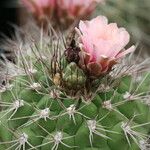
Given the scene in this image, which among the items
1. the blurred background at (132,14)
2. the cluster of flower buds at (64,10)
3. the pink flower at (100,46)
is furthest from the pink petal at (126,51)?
the blurred background at (132,14)

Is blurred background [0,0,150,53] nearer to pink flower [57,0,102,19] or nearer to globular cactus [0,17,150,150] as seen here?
pink flower [57,0,102,19]

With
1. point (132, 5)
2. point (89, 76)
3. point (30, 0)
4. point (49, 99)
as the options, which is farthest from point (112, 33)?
point (132, 5)

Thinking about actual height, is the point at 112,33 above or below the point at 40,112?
above

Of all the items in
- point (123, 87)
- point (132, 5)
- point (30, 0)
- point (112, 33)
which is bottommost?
point (132, 5)

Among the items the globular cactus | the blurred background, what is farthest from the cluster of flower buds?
the globular cactus

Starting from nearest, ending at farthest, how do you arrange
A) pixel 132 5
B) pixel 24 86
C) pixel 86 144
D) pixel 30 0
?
pixel 86 144
pixel 24 86
pixel 30 0
pixel 132 5

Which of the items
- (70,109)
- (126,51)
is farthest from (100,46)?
(70,109)

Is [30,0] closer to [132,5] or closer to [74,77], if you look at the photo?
[132,5]
